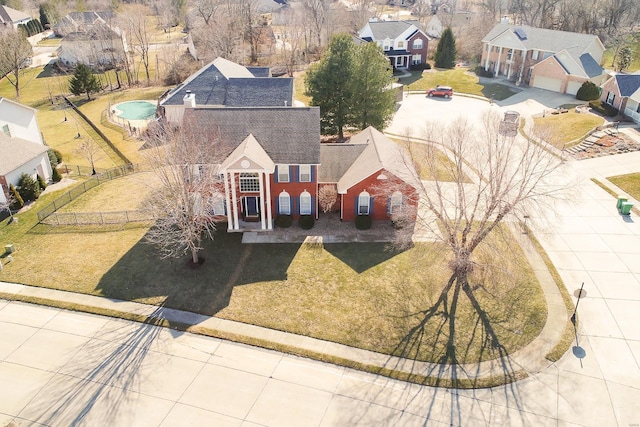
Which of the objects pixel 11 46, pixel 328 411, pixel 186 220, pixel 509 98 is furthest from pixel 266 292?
pixel 11 46

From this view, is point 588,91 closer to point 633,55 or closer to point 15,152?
point 633,55

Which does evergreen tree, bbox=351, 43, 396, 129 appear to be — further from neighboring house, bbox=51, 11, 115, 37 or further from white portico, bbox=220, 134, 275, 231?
neighboring house, bbox=51, 11, 115, 37

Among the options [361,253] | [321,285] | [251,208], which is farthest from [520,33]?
[321,285]

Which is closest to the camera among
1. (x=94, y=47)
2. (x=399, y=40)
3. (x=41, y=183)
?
(x=41, y=183)

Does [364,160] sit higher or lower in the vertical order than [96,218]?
higher

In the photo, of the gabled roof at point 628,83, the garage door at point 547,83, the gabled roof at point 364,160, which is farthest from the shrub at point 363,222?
the garage door at point 547,83

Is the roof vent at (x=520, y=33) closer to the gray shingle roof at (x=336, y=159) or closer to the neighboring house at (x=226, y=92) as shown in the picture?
the neighboring house at (x=226, y=92)

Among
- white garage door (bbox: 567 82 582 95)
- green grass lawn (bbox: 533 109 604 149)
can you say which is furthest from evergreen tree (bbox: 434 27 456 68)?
green grass lawn (bbox: 533 109 604 149)
